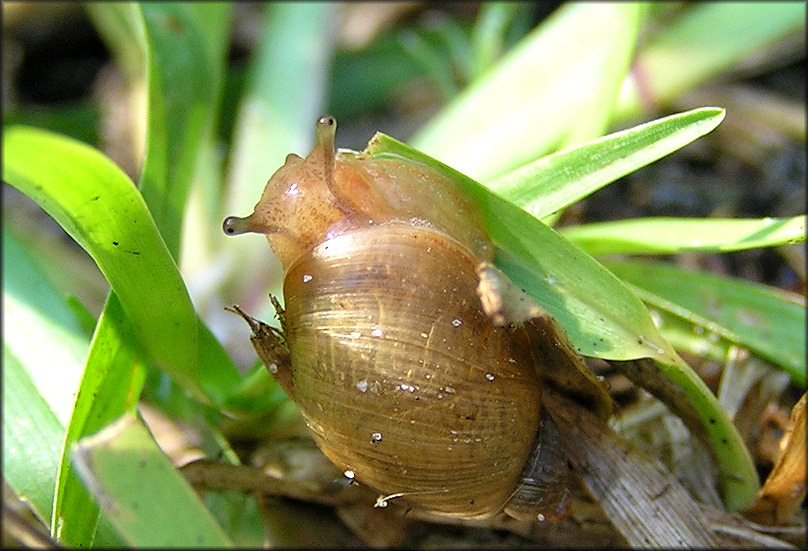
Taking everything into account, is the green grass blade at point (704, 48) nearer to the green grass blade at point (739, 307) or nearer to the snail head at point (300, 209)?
the green grass blade at point (739, 307)

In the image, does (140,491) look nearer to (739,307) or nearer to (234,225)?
(234,225)

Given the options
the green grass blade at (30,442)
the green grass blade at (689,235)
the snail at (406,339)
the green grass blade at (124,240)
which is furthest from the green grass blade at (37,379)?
the green grass blade at (689,235)

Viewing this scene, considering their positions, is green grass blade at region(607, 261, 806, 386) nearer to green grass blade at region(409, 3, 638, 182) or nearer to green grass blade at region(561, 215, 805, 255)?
green grass blade at region(561, 215, 805, 255)

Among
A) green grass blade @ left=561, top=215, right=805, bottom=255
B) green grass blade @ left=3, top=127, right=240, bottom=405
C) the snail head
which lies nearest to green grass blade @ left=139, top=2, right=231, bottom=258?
green grass blade @ left=3, top=127, right=240, bottom=405

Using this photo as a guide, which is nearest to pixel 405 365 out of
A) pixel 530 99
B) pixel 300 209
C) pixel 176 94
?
pixel 300 209

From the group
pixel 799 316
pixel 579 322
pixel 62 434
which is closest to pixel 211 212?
pixel 62 434

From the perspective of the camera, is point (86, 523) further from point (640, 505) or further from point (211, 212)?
point (211, 212)

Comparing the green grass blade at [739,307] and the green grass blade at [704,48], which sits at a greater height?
the green grass blade at [704,48]
